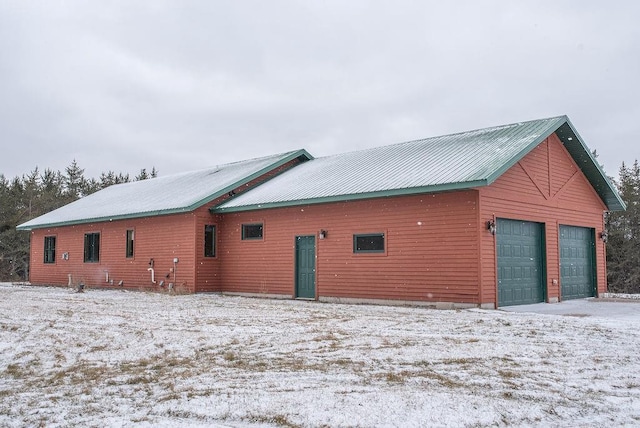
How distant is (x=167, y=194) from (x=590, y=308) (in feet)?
50.8

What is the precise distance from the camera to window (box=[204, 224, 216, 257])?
18.6m

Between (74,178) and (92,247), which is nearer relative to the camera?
(92,247)

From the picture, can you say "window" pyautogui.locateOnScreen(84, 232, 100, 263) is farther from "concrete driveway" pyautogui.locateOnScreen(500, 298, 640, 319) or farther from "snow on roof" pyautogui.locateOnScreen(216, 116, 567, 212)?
"concrete driveway" pyautogui.locateOnScreen(500, 298, 640, 319)

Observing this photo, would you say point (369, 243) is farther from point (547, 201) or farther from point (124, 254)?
point (124, 254)

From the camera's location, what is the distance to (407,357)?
655 centimetres

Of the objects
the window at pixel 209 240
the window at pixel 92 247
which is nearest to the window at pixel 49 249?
the window at pixel 92 247

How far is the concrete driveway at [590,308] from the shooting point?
11820 millimetres

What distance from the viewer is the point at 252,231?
1797 cm

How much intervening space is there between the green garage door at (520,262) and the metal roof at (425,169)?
71.9 inches

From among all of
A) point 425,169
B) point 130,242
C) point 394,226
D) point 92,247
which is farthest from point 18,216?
point 425,169

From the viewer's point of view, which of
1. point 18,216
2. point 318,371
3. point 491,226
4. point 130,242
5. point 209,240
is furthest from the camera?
point 18,216

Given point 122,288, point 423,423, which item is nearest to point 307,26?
point 122,288

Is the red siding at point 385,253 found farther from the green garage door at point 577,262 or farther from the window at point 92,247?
the window at point 92,247

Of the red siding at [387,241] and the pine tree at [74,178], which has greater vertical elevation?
the pine tree at [74,178]
